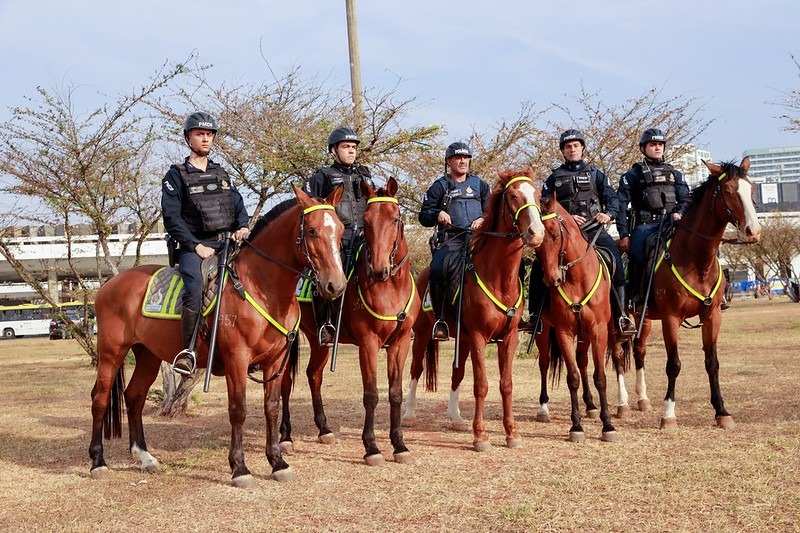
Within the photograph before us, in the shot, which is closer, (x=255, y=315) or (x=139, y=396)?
(x=255, y=315)

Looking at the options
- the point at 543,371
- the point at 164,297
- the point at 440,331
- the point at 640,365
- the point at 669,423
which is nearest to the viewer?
the point at 164,297

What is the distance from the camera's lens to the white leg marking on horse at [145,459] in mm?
8680

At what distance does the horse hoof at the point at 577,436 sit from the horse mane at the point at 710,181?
3.12 m

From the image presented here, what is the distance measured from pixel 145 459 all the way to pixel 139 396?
0.78 m

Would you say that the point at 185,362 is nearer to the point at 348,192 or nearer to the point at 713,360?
the point at 348,192

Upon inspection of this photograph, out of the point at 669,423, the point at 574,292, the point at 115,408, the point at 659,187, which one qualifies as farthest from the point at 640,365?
the point at 115,408

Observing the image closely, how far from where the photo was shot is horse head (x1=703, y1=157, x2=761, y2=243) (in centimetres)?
910

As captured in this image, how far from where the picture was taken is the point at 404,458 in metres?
8.59

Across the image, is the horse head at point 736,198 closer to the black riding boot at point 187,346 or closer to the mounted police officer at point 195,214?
the mounted police officer at point 195,214

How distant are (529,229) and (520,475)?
8.12ft

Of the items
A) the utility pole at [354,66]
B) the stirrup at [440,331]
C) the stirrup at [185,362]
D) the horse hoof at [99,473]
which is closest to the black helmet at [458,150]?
the stirrup at [440,331]

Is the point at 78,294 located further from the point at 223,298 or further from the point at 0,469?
the point at 223,298

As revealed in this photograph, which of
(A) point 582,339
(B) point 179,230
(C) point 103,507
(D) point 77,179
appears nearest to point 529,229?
(A) point 582,339

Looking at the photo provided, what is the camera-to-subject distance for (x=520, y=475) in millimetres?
7656
